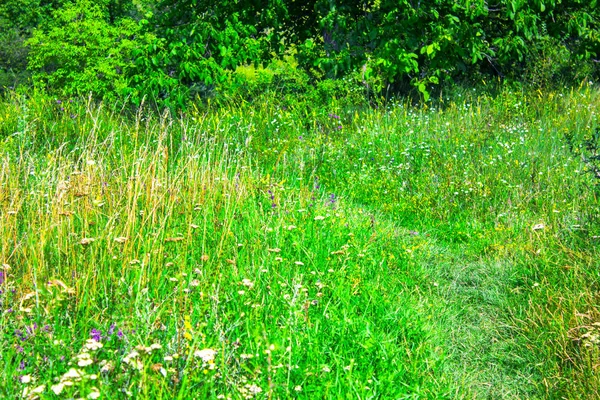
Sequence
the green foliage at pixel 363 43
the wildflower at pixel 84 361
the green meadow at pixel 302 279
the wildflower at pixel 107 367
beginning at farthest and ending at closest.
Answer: the green foliage at pixel 363 43 < the green meadow at pixel 302 279 < the wildflower at pixel 107 367 < the wildflower at pixel 84 361

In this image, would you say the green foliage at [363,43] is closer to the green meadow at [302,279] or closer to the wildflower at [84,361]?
Answer: the green meadow at [302,279]

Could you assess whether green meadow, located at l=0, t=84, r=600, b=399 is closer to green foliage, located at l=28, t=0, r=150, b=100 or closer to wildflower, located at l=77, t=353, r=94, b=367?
wildflower, located at l=77, t=353, r=94, b=367

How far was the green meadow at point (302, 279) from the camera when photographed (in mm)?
2842

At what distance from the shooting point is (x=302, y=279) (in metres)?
3.97

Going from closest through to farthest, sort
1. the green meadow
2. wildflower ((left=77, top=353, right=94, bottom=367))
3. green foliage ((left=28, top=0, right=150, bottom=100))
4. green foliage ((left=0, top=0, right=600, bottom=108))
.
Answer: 1. wildflower ((left=77, top=353, right=94, bottom=367))
2. the green meadow
3. green foliage ((left=0, top=0, right=600, bottom=108))
4. green foliage ((left=28, top=0, right=150, bottom=100))

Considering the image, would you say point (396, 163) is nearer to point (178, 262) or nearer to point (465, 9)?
point (465, 9)

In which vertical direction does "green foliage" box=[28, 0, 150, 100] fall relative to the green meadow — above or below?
below

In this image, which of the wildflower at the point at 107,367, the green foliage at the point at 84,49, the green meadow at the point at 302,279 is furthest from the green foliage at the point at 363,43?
the green foliage at the point at 84,49

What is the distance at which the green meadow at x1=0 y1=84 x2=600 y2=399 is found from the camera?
9.32 feet

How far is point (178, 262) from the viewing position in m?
3.91

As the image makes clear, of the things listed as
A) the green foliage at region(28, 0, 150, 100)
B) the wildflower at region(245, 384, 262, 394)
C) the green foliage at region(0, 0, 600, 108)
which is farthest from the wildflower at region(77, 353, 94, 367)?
the green foliage at region(28, 0, 150, 100)

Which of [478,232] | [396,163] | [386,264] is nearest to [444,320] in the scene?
[386,264]

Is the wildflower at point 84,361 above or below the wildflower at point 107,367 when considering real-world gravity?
above

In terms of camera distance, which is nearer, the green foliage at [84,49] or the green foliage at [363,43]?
the green foliage at [363,43]
